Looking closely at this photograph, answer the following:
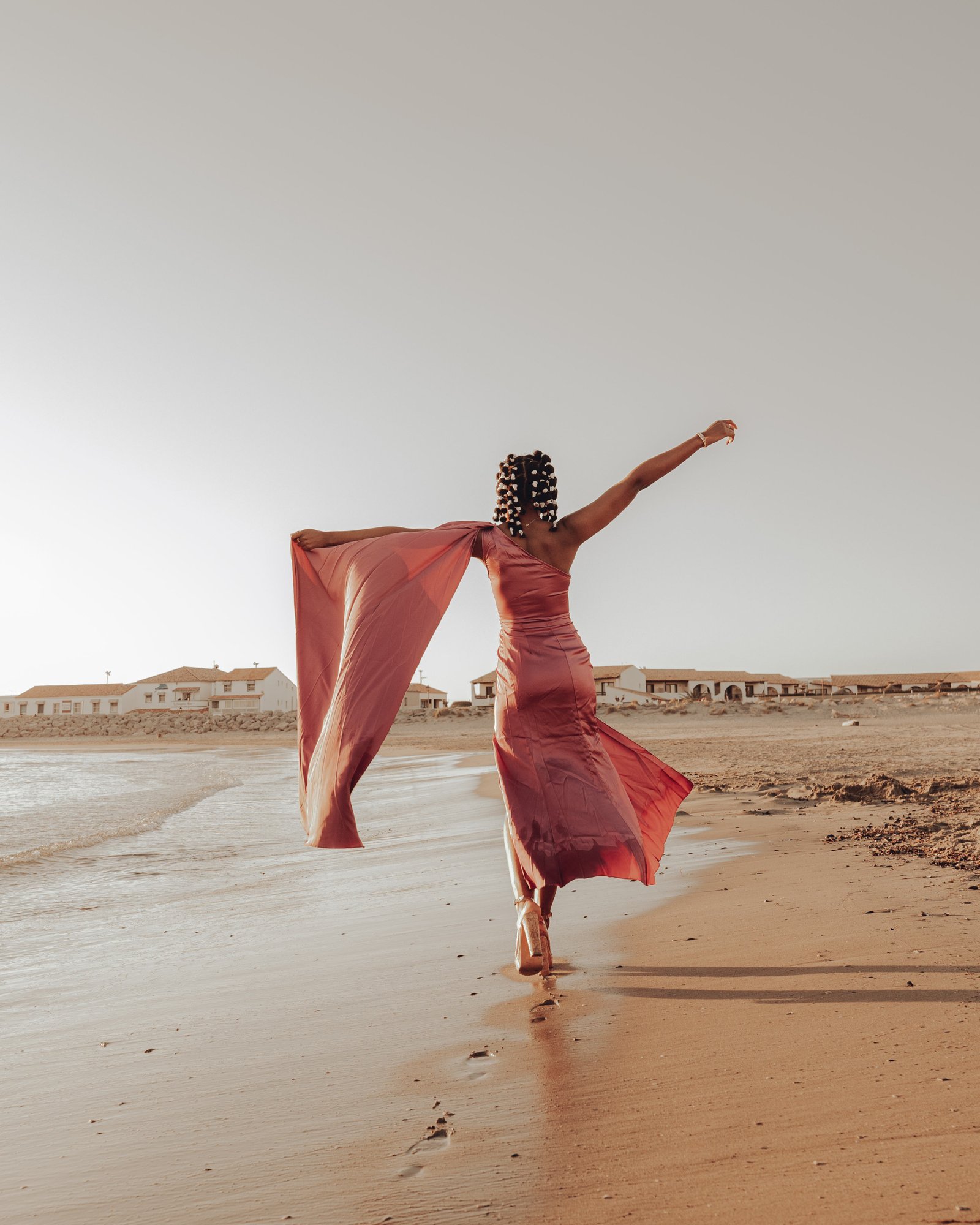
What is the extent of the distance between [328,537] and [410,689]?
81.5 meters

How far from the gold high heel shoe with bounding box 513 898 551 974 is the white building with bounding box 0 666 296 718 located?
8836cm

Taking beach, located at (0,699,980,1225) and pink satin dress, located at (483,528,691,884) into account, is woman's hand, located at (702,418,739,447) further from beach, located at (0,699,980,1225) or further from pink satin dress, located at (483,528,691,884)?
beach, located at (0,699,980,1225)

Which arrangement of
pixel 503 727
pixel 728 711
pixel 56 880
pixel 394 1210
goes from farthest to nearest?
pixel 728 711
pixel 56 880
pixel 503 727
pixel 394 1210

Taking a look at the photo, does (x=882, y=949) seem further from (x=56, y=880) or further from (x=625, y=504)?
(x=56, y=880)

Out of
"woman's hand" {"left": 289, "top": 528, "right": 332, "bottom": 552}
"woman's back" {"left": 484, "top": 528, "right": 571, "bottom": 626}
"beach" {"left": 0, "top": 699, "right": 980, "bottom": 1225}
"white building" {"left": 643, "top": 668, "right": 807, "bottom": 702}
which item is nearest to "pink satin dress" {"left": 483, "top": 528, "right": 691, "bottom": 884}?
"woman's back" {"left": 484, "top": 528, "right": 571, "bottom": 626}

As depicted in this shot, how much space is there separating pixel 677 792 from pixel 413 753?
23843mm

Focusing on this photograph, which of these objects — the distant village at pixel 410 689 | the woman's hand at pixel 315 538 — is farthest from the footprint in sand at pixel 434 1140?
the distant village at pixel 410 689

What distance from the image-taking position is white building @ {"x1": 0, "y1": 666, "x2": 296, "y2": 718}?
91.1 m

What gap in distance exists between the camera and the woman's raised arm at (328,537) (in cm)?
409

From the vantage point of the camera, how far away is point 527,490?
3918mm

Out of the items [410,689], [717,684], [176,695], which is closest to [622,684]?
[717,684]

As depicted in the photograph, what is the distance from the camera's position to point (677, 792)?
415 centimetres

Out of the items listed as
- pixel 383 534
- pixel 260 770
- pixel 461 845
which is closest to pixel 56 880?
pixel 461 845

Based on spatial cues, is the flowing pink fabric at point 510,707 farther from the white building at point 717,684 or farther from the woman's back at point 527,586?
the white building at point 717,684
